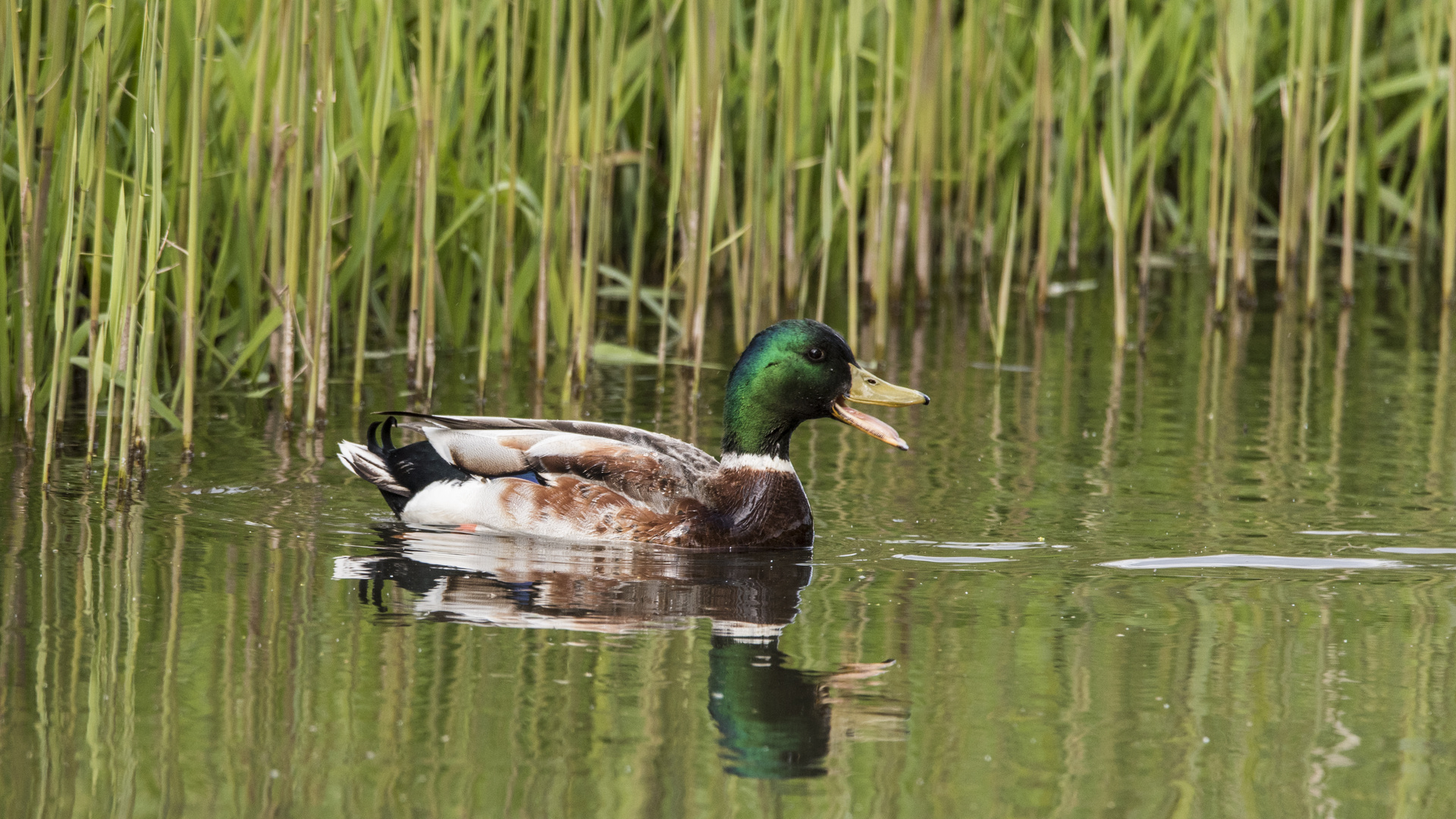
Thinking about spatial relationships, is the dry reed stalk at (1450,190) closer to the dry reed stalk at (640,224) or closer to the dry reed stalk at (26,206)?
the dry reed stalk at (640,224)

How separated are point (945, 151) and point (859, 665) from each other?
20.6ft

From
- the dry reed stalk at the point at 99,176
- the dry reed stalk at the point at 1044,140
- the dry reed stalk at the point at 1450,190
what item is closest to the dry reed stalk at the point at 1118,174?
the dry reed stalk at the point at 1044,140

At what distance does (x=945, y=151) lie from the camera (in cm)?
1036

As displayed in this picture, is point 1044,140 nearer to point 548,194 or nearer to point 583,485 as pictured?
point 548,194

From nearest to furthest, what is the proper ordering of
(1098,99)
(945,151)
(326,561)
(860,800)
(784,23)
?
1. (860,800)
2. (326,561)
3. (784,23)
4. (945,151)
5. (1098,99)

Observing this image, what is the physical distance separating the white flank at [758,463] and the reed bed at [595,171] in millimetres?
1549

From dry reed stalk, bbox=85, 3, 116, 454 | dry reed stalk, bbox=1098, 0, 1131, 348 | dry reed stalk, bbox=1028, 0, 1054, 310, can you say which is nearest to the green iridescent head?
dry reed stalk, bbox=85, 3, 116, 454

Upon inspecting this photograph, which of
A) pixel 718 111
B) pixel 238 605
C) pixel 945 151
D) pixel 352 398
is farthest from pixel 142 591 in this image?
pixel 945 151

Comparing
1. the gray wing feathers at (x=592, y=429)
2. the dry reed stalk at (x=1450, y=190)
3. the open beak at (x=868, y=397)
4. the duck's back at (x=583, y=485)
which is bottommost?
the duck's back at (x=583, y=485)

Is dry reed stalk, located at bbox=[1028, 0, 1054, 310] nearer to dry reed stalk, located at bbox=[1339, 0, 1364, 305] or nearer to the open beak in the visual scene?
dry reed stalk, located at bbox=[1339, 0, 1364, 305]

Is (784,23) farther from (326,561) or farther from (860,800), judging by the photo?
(860,800)

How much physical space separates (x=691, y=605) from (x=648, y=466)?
1.08 m

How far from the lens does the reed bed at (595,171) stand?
6.44 meters

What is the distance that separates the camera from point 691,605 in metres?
5.11
